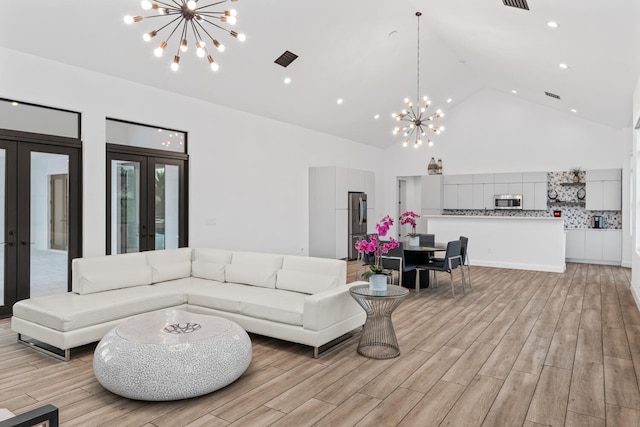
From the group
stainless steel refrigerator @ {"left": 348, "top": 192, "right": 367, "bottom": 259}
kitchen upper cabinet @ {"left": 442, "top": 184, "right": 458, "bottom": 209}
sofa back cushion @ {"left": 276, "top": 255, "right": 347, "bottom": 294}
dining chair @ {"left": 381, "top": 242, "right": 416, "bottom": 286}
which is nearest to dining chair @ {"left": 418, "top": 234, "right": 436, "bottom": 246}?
dining chair @ {"left": 381, "top": 242, "right": 416, "bottom": 286}

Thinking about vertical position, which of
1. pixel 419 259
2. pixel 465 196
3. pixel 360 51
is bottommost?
pixel 419 259

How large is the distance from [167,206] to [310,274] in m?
3.25

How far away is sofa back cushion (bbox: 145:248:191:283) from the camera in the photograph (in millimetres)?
5195

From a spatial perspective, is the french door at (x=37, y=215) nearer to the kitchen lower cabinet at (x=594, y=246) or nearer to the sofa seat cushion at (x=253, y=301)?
the sofa seat cushion at (x=253, y=301)

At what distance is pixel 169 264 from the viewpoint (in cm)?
539

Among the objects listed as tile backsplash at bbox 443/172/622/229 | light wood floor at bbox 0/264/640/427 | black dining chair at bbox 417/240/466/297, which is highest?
tile backsplash at bbox 443/172/622/229

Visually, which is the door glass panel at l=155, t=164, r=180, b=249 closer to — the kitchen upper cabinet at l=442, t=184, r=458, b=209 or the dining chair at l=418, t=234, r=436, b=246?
the dining chair at l=418, t=234, r=436, b=246

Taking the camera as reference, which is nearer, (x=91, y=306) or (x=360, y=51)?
(x=91, y=306)

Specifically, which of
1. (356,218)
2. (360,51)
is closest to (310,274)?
(360,51)

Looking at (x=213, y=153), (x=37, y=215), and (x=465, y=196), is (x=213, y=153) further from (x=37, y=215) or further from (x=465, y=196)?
(x=465, y=196)

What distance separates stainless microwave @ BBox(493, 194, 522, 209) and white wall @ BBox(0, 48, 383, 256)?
3.77 metres

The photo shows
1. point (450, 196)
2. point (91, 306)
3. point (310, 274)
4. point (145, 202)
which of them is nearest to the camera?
point (91, 306)

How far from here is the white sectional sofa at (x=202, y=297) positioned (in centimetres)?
384

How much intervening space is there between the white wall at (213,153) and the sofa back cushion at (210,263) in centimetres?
138
